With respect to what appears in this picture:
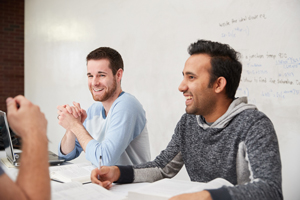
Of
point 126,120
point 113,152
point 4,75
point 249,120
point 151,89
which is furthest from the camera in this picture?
point 4,75

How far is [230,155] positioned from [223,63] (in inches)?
15.9

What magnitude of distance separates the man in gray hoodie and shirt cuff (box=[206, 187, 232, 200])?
0.60 ft

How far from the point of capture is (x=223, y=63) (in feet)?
4.37

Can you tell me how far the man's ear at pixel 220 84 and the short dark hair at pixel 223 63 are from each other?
14 mm

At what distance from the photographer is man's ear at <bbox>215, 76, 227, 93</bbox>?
1.33m

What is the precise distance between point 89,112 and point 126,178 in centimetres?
86

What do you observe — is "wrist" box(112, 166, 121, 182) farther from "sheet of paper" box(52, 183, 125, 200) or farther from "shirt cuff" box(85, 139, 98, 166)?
"shirt cuff" box(85, 139, 98, 166)

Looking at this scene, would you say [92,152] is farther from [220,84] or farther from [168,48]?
[168,48]

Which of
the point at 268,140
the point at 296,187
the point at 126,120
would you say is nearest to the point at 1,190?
the point at 268,140

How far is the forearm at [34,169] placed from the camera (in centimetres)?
67

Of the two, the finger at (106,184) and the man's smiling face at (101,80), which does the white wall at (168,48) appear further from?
the finger at (106,184)

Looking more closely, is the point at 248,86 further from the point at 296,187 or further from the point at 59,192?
the point at 59,192

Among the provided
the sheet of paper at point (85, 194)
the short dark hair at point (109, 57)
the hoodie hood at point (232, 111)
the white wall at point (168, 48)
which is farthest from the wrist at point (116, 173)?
the white wall at point (168, 48)

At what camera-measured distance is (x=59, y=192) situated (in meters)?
1.04
